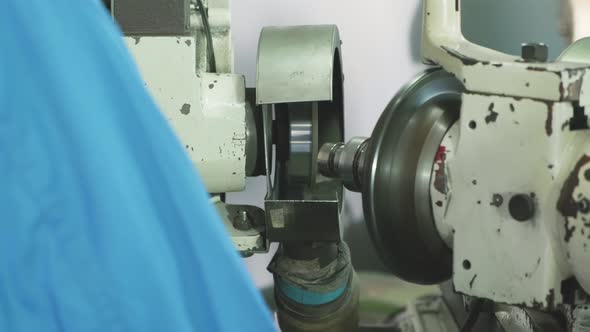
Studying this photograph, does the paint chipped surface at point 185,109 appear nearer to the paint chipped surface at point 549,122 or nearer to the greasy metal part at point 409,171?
the greasy metal part at point 409,171

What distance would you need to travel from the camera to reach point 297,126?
61.2 inches

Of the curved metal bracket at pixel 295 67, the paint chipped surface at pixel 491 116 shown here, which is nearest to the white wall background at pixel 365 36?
the curved metal bracket at pixel 295 67

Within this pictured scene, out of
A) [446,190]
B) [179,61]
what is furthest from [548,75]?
[179,61]

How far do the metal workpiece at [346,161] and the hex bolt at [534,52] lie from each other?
344mm

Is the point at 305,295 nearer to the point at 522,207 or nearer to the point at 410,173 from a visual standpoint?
the point at 410,173

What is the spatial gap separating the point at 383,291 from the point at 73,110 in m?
1.42

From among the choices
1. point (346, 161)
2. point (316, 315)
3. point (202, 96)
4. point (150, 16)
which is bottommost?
point (316, 315)

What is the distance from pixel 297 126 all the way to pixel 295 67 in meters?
0.15

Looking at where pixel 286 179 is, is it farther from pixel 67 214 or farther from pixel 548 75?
pixel 67 214

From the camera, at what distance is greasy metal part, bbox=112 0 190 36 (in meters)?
1.34

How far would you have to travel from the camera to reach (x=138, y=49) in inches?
53.2

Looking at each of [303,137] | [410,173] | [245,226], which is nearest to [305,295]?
[245,226]

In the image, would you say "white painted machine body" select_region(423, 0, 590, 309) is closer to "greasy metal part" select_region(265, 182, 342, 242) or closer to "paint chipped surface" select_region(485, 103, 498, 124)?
"paint chipped surface" select_region(485, 103, 498, 124)

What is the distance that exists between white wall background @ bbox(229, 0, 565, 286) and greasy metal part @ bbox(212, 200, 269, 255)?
1.11ft
